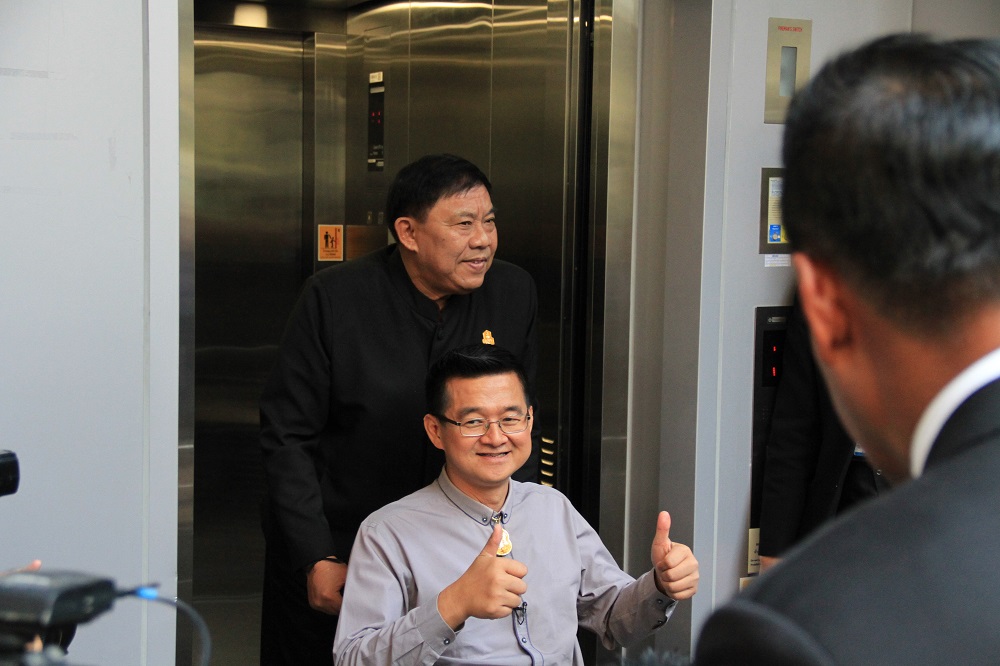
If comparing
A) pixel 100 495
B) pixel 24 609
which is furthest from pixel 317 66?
pixel 24 609

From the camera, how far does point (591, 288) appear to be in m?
3.13

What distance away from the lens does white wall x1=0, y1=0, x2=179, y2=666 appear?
221cm

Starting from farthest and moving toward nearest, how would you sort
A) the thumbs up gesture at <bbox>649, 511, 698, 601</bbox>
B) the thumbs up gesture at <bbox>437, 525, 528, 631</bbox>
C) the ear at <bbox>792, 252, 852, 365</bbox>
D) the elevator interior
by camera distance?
the elevator interior
the thumbs up gesture at <bbox>649, 511, 698, 601</bbox>
the thumbs up gesture at <bbox>437, 525, 528, 631</bbox>
the ear at <bbox>792, 252, 852, 365</bbox>

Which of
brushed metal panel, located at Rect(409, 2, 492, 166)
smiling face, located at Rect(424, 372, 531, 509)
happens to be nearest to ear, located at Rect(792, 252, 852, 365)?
smiling face, located at Rect(424, 372, 531, 509)

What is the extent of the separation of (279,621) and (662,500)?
3.48ft

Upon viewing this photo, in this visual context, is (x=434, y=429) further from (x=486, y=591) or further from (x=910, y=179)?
(x=910, y=179)

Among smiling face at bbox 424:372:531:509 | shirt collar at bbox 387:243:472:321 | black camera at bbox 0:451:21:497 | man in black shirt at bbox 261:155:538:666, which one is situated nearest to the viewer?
black camera at bbox 0:451:21:497

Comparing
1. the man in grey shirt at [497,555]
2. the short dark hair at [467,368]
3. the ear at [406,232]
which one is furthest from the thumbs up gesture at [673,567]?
the ear at [406,232]

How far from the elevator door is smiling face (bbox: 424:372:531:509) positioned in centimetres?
211

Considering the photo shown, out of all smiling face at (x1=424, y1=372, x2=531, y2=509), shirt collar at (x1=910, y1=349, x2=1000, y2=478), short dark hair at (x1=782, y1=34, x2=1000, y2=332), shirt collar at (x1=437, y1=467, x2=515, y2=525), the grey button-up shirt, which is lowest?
the grey button-up shirt

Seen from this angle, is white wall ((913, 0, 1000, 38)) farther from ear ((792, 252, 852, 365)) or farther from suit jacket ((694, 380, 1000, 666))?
suit jacket ((694, 380, 1000, 666))

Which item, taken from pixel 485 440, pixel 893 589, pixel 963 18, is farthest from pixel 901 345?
pixel 963 18

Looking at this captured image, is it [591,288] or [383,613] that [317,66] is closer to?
[591,288]

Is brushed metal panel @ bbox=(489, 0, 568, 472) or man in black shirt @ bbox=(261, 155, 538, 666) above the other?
brushed metal panel @ bbox=(489, 0, 568, 472)
